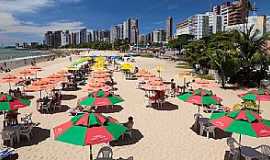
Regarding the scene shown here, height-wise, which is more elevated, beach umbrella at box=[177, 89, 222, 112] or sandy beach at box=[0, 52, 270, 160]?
beach umbrella at box=[177, 89, 222, 112]

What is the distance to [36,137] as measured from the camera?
10320 mm

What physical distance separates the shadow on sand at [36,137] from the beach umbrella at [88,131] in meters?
3.47

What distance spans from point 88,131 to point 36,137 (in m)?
4.73

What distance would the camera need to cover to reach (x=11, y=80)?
17703mm

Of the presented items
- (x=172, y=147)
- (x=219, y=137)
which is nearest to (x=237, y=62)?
(x=219, y=137)

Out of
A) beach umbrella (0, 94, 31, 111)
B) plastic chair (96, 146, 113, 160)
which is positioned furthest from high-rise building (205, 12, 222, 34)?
plastic chair (96, 146, 113, 160)

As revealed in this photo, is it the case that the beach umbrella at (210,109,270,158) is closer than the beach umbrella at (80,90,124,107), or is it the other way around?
the beach umbrella at (210,109,270,158)

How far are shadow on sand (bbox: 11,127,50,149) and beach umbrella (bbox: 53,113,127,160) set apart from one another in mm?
3466

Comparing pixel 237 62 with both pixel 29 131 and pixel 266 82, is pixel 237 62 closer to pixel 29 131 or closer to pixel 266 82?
pixel 266 82

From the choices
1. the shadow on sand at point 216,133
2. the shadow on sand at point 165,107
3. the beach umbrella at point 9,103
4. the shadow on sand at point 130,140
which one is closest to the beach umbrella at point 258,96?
the shadow on sand at point 216,133

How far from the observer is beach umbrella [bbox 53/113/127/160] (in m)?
6.30

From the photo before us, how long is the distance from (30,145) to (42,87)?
5.71 metres

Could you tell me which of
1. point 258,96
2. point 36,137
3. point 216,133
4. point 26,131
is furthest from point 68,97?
point 258,96

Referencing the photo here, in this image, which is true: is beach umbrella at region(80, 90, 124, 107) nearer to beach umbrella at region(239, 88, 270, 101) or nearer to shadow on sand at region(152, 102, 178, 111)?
shadow on sand at region(152, 102, 178, 111)
